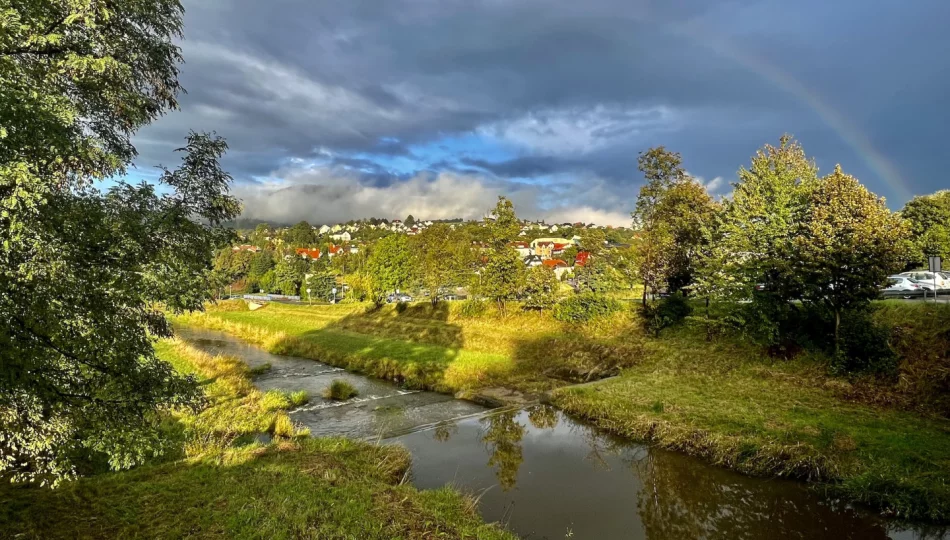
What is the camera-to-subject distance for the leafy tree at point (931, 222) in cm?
4222

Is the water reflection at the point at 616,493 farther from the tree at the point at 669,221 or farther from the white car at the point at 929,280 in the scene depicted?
the white car at the point at 929,280

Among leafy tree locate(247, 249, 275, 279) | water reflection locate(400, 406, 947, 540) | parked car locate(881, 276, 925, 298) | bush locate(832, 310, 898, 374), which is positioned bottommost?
water reflection locate(400, 406, 947, 540)

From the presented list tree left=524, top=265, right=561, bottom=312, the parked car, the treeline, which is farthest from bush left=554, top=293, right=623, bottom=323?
the parked car

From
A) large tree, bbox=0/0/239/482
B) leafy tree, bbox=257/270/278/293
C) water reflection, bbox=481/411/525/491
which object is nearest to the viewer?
large tree, bbox=0/0/239/482

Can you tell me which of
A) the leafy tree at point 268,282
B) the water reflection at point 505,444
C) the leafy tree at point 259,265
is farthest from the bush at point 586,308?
the leafy tree at point 259,265

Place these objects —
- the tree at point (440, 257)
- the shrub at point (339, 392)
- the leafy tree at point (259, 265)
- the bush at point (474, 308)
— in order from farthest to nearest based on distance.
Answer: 1. the leafy tree at point (259, 265)
2. the tree at point (440, 257)
3. the bush at point (474, 308)
4. the shrub at point (339, 392)

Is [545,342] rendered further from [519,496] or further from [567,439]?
[519,496]

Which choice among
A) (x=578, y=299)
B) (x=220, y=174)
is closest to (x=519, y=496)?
(x=220, y=174)

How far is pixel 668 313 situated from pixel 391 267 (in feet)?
105

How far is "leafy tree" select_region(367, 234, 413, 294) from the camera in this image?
5256 cm

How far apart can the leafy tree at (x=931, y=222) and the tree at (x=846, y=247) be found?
92.0ft

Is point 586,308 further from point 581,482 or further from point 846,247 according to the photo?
point 581,482

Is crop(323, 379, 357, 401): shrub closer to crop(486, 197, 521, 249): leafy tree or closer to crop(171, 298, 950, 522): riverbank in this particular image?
crop(171, 298, 950, 522): riverbank

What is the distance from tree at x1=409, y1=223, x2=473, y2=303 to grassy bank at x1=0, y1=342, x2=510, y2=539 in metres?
31.7
